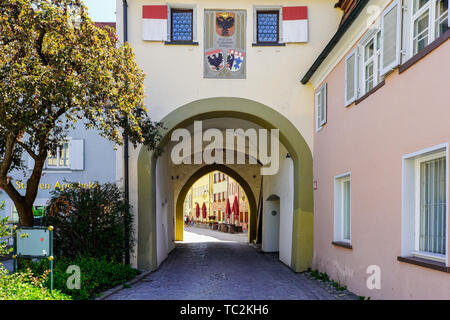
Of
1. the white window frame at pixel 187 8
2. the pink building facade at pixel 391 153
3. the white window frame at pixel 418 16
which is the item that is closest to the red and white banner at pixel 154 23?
the white window frame at pixel 187 8

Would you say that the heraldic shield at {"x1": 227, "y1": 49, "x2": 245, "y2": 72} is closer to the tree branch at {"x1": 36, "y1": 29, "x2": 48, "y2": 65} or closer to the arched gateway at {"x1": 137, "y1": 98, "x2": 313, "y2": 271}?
the arched gateway at {"x1": 137, "y1": 98, "x2": 313, "y2": 271}

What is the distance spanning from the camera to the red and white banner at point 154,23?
41.4 ft

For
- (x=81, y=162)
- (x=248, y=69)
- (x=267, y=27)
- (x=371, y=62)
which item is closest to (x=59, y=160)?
(x=81, y=162)

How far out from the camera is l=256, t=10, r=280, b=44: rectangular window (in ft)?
42.4

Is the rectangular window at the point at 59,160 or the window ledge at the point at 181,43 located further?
the rectangular window at the point at 59,160

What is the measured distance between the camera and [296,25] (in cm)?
1274

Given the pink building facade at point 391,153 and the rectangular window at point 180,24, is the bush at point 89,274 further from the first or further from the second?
the rectangular window at point 180,24

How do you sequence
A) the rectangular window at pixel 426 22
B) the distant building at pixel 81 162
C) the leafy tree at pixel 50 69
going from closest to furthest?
the rectangular window at pixel 426 22 → the leafy tree at pixel 50 69 → the distant building at pixel 81 162

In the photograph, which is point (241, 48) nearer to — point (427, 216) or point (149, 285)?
point (149, 285)

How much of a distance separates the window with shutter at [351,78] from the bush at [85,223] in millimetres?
5980

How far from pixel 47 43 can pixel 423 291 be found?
6848 millimetres

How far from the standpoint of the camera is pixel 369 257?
26.6 feet

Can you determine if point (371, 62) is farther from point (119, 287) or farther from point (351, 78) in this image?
point (119, 287)

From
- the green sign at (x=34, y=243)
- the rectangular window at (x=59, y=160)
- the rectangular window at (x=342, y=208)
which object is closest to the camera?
the green sign at (x=34, y=243)
